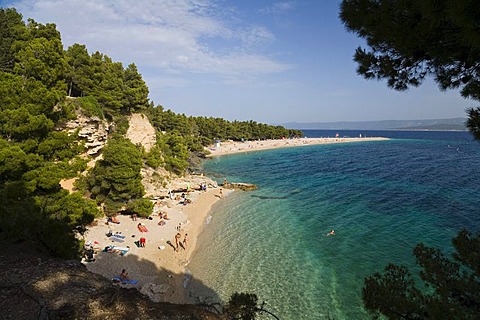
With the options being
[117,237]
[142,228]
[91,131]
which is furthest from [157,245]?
[91,131]

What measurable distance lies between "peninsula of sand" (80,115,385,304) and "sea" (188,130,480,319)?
97 centimetres

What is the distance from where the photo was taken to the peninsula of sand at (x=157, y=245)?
15.7 meters

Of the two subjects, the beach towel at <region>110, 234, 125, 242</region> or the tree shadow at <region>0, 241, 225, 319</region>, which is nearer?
the tree shadow at <region>0, 241, 225, 319</region>

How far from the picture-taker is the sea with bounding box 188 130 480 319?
1507cm

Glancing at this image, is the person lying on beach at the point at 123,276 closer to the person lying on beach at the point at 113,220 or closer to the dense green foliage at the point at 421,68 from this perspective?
the person lying on beach at the point at 113,220

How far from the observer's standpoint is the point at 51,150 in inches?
563

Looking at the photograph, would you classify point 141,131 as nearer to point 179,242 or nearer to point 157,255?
point 179,242

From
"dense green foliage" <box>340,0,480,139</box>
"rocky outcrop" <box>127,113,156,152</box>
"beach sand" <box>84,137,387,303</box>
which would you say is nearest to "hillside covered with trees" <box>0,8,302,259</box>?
"rocky outcrop" <box>127,113,156,152</box>

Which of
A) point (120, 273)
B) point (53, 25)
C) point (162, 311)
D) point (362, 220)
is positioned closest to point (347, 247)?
point (362, 220)

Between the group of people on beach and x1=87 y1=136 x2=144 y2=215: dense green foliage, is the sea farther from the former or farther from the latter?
x1=87 y1=136 x2=144 y2=215: dense green foliage

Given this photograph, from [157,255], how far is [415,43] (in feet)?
62.0

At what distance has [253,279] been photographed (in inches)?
637

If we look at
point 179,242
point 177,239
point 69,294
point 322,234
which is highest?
point 69,294

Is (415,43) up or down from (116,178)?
up
